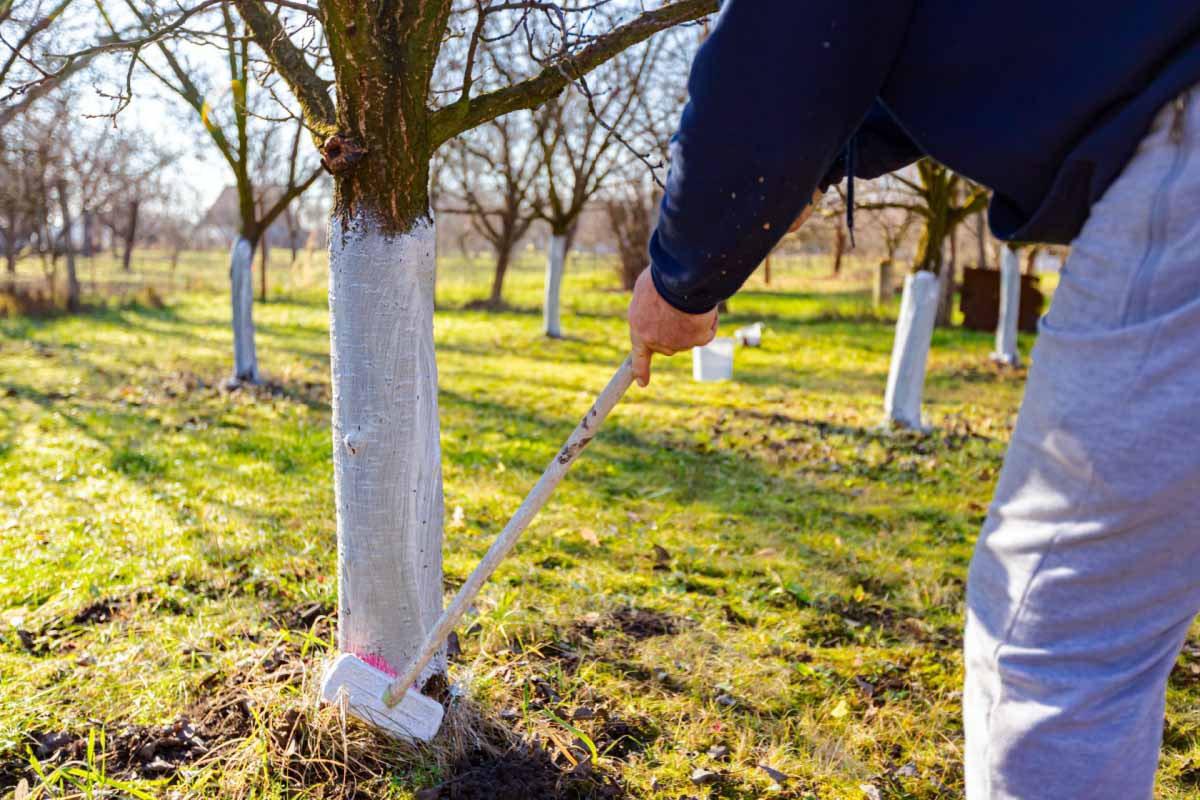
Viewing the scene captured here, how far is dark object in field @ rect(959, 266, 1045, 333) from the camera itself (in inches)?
587

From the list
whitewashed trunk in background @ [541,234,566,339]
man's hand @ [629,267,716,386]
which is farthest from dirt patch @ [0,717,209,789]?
whitewashed trunk in background @ [541,234,566,339]

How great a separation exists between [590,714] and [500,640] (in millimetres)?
539

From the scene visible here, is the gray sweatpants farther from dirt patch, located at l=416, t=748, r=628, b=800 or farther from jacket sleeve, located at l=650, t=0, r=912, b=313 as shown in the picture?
dirt patch, located at l=416, t=748, r=628, b=800

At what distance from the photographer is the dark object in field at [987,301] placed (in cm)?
1492

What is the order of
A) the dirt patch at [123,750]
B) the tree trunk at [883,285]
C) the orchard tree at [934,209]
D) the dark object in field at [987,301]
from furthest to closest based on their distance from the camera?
the tree trunk at [883,285], the dark object in field at [987,301], the orchard tree at [934,209], the dirt patch at [123,750]

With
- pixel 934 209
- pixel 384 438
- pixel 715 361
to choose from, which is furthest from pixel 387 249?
pixel 715 361

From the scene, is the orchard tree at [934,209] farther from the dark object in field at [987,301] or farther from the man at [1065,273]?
the dark object in field at [987,301]

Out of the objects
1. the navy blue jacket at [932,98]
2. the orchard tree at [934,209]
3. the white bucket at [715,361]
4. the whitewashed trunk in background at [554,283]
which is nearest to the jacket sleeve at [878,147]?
the navy blue jacket at [932,98]

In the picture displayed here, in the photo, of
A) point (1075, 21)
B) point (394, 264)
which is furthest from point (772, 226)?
point (394, 264)

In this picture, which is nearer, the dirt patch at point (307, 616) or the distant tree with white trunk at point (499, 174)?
the dirt patch at point (307, 616)

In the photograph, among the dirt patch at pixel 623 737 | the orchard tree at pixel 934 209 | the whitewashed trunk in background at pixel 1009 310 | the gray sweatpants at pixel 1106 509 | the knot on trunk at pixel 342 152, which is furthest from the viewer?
the whitewashed trunk in background at pixel 1009 310

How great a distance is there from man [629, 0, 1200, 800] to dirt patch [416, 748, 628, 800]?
1.36 metres

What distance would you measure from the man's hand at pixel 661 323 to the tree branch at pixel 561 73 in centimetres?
101

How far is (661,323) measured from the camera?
5.65 feet
